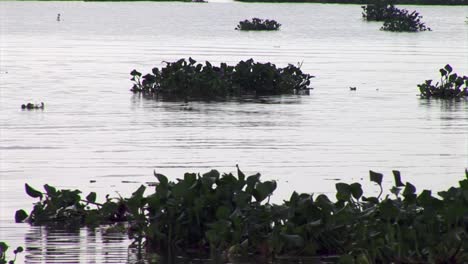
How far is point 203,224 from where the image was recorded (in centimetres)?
1043

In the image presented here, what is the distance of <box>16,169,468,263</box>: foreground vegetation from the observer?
31.8 ft

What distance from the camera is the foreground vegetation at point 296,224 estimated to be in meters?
9.70

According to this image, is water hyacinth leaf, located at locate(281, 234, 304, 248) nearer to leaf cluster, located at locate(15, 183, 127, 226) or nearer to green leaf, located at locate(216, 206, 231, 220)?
green leaf, located at locate(216, 206, 231, 220)

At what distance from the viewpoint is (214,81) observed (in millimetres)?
26469

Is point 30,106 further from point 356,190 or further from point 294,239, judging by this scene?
point 294,239

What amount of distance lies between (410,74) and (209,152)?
19.1 meters

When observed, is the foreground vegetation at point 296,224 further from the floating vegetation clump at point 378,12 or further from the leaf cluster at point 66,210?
the floating vegetation clump at point 378,12

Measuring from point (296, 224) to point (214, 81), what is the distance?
1642 centimetres

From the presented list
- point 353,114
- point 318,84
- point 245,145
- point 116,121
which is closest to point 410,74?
point 318,84

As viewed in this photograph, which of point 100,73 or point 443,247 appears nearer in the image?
point 443,247

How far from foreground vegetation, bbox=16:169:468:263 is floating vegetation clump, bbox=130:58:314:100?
1552 centimetres

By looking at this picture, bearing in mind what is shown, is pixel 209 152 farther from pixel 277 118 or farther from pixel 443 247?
pixel 443 247

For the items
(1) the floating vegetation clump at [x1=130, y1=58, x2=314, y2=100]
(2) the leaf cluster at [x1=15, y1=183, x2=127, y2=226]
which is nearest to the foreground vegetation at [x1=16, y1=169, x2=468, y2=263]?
(2) the leaf cluster at [x1=15, y1=183, x2=127, y2=226]

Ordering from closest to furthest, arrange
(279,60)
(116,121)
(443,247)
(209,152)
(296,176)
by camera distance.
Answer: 1. (443,247)
2. (296,176)
3. (209,152)
4. (116,121)
5. (279,60)
